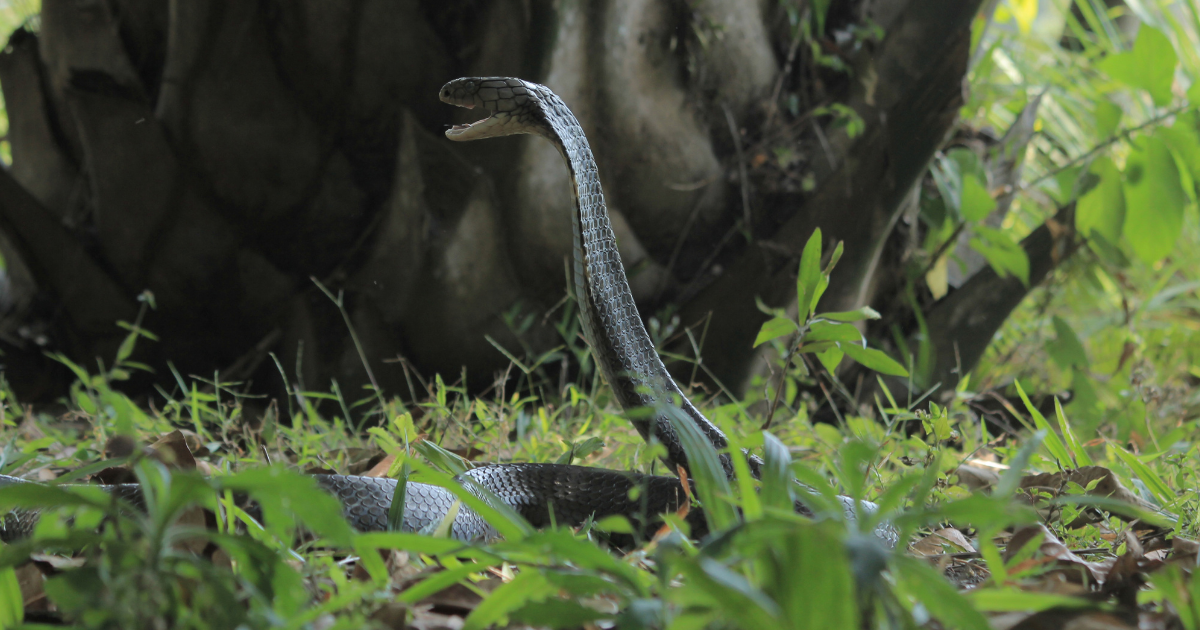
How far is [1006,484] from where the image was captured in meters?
0.81

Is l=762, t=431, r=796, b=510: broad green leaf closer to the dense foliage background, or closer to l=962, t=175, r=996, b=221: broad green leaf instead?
the dense foliage background

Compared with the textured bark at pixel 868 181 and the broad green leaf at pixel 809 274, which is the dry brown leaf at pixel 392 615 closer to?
the broad green leaf at pixel 809 274

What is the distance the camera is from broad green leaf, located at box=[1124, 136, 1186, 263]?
9.55 feet

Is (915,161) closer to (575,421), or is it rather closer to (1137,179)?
(1137,179)

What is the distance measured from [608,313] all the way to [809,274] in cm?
40

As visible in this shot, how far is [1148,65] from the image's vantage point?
9.00ft

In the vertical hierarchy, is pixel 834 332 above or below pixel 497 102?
below

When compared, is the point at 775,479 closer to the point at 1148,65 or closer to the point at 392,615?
the point at 392,615

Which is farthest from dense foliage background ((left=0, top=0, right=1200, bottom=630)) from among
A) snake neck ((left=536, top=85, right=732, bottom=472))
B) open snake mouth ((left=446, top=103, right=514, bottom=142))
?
open snake mouth ((left=446, top=103, right=514, bottom=142))

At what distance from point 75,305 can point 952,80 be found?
321cm

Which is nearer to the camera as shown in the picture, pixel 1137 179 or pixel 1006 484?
pixel 1006 484

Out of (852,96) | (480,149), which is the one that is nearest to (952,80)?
(852,96)

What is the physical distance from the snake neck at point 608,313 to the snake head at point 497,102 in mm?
46

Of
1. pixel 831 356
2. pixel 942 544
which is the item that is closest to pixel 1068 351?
pixel 831 356
